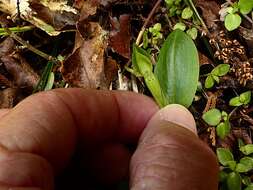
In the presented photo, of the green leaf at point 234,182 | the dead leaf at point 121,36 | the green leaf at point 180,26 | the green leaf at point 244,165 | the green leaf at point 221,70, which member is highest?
the green leaf at point 180,26

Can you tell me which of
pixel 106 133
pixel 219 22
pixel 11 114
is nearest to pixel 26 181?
pixel 11 114

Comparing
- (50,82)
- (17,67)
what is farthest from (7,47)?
(50,82)

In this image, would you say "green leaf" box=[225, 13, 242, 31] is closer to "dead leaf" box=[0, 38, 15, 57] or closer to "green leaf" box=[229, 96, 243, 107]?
"green leaf" box=[229, 96, 243, 107]

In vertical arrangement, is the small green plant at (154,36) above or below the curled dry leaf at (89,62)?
above

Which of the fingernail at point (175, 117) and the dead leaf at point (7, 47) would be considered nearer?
the fingernail at point (175, 117)

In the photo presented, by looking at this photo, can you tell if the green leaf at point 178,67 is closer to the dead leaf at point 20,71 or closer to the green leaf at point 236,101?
the green leaf at point 236,101

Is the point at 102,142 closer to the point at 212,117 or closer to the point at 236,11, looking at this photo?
the point at 212,117

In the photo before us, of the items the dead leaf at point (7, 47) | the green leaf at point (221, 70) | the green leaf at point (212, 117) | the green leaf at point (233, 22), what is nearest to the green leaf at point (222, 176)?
the green leaf at point (212, 117)

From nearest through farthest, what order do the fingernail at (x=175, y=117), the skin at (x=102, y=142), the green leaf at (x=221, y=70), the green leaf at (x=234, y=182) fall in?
the skin at (x=102, y=142) → the fingernail at (x=175, y=117) → the green leaf at (x=234, y=182) → the green leaf at (x=221, y=70)
